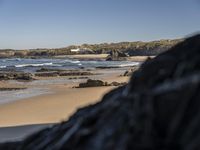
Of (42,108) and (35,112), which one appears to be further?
(42,108)

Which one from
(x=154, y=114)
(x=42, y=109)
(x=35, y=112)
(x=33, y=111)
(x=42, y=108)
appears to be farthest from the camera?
(x=42, y=108)

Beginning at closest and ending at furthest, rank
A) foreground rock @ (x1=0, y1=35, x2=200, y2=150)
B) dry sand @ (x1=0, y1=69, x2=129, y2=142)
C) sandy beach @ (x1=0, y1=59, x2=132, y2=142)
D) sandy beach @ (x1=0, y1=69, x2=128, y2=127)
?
foreground rock @ (x1=0, y1=35, x2=200, y2=150), dry sand @ (x1=0, y1=69, x2=129, y2=142), sandy beach @ (x1=0, y1=59, x2=132, y2=142), sandy beach @ (x1=0, y1=69, x2=128, y2=127)

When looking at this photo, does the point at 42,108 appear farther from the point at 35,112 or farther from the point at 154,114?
the point at 154,114

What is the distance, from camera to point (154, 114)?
159 inches

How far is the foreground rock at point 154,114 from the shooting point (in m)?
3.83

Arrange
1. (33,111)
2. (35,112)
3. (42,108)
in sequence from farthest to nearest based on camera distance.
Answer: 1. (42,108)
2. (33,111)
3. (35,112)

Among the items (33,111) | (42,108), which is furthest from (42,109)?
(33,111)

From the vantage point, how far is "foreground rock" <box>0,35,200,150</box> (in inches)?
151

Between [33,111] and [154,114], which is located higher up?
[154,114]

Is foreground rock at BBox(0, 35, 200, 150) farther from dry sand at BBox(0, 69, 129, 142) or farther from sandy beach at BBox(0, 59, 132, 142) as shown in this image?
dry sand at BBox(0, 69, 129, 142)

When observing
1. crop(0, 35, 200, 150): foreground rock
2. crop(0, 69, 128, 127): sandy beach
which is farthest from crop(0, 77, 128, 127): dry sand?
crop(0, 35, 200, 150): foreground rock

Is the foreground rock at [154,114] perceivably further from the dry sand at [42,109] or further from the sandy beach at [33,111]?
the dry sand at [42,109]

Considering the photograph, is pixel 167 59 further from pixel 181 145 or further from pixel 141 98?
pixel 181 145

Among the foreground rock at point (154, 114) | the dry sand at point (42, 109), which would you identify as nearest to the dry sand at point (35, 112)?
the dry sand at point (42, 109)
